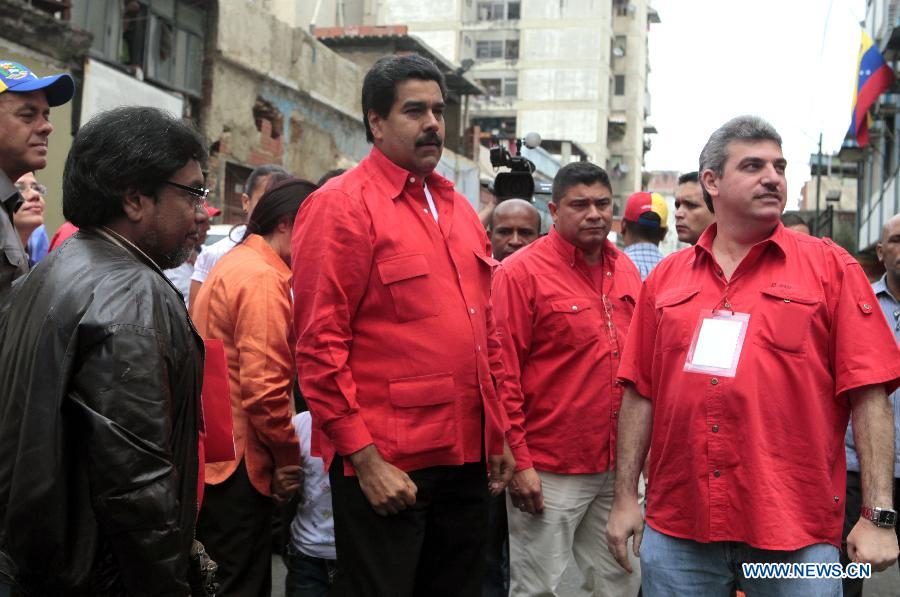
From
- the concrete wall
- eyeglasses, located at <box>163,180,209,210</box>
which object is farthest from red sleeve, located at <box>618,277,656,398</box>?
the concrete wall

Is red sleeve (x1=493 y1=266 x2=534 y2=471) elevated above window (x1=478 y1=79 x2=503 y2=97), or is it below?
below

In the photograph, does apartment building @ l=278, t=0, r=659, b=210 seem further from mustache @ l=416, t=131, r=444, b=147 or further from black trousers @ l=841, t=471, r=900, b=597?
mustache @ l=416, t=131, r=444, b=147

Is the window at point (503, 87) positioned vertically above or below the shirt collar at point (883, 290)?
above

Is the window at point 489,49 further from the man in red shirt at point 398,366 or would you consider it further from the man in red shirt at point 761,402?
the man in red shirt at point 761,402

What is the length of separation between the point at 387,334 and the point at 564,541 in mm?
1695

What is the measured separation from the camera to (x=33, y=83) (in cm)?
343

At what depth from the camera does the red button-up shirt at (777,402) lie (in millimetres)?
2902

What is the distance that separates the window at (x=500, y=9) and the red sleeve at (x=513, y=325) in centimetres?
5433

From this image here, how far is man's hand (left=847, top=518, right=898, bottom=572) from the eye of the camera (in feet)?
9.32

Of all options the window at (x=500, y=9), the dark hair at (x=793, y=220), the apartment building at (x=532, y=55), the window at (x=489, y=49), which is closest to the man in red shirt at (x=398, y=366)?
the dark hair at (x=793, y=220)

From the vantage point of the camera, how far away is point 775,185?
315cm

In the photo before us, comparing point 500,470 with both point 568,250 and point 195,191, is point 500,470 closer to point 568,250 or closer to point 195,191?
point 568,250

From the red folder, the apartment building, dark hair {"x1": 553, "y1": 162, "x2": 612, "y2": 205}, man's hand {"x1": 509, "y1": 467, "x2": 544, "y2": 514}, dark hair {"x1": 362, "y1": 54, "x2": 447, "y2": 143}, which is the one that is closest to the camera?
the red folder

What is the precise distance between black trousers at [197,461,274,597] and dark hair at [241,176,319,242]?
3.57 feet
